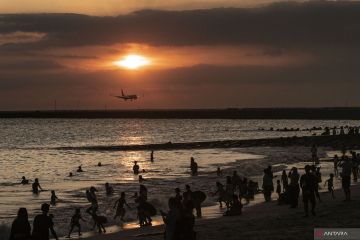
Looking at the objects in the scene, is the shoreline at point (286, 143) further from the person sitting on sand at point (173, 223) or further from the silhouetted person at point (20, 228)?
the silhouetted person at point (20, 228)

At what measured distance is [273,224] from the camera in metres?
18.2

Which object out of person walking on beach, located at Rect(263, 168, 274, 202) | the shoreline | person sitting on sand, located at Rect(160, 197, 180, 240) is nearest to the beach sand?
person walking on beach, located at Rect(263, 168, 274, 202)

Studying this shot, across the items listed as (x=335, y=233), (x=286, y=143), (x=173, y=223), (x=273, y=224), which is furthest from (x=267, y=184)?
(x=286, y=143)

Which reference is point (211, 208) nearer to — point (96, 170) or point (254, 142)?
point (96, 170)

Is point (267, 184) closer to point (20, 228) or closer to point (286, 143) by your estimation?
point (20, 228)

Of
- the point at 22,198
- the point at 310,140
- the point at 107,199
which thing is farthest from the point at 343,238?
the point at 310,140

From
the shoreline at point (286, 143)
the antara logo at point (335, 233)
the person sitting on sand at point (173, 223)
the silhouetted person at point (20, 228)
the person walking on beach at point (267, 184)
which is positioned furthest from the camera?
the shoreline at point (286, 143)

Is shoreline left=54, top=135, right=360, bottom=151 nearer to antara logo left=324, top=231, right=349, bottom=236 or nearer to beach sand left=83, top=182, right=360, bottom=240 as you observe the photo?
beach sand left=83, top=182, right=360, bottom=240

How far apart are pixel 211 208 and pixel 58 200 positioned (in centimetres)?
1070

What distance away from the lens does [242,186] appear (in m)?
28.0

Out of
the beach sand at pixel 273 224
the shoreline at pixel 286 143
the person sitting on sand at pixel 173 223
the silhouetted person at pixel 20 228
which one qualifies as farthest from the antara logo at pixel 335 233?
the shoreline at pixel 286 143

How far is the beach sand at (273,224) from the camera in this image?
16578 mm

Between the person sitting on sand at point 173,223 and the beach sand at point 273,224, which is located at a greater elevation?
the person sitting on sand at point 173,223

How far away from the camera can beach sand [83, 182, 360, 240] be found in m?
16.6
